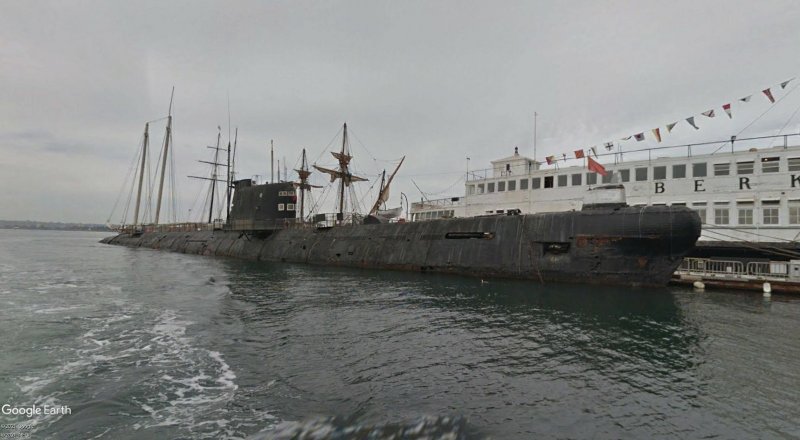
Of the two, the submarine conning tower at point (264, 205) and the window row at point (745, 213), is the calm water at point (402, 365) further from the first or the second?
the submarine conning tower at point (264, 205)

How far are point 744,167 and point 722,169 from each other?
3.66 feet

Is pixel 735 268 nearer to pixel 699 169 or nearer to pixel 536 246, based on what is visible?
pixel 699 169

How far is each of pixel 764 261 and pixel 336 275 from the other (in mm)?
26092

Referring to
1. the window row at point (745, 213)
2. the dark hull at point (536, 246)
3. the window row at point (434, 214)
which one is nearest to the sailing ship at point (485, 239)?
the dark hull at point (536, 246)

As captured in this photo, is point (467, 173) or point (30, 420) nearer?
point (30, 420)

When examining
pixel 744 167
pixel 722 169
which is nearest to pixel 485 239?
pixel 722 169

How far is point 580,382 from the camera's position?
923 cm

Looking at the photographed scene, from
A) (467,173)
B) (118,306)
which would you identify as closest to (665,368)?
(118,306)

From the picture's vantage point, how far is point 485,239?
26.9 meters

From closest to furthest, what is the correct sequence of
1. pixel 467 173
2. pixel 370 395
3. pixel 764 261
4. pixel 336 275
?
pixel 370 395 → pixel 764 261 → pixel 336 275 → pixel 467 173

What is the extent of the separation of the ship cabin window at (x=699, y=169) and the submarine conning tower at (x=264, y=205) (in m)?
32.9

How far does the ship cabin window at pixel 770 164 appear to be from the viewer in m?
25.3

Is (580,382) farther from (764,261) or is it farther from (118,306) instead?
(764,261)

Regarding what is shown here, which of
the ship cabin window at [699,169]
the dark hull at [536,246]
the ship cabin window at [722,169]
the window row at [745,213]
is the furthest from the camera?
the ship cabin window at [699,169]
